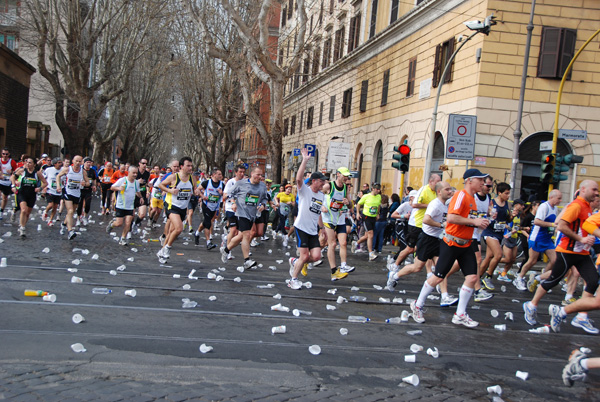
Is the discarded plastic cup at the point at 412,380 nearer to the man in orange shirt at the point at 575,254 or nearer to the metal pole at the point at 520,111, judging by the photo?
the man in orange shirt at the point at 575,254

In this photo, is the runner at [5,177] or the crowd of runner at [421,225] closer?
the crowd of runner at [421,225]

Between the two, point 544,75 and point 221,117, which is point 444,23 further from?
point 221,117

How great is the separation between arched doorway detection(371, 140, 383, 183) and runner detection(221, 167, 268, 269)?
17019mm

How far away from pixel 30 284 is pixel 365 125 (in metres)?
23.4

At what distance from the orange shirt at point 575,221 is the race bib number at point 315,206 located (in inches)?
135

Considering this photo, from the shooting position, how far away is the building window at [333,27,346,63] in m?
34.0

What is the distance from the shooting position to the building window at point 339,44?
33963mm

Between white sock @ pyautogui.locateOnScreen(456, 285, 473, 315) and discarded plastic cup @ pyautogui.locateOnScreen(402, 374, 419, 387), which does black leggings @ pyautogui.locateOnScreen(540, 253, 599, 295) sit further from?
discarded plastic cup @ pyautogui.locateOnScreen(402, 374, 419, 387)

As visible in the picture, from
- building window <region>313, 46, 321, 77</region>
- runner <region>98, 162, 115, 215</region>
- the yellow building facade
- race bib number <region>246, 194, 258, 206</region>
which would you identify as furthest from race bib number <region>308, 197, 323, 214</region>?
building window <region>313, 46, 321, 77</region>

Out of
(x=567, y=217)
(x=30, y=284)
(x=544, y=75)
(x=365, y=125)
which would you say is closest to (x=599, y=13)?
(x=544, y=75)

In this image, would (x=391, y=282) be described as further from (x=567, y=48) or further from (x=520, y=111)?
(x=567, y=48)

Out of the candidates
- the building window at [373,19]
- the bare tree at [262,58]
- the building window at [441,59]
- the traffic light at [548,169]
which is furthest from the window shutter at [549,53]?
the building window at [373,19]

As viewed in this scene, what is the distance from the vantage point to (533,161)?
19.2 metres

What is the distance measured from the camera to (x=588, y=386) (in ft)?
16.2
